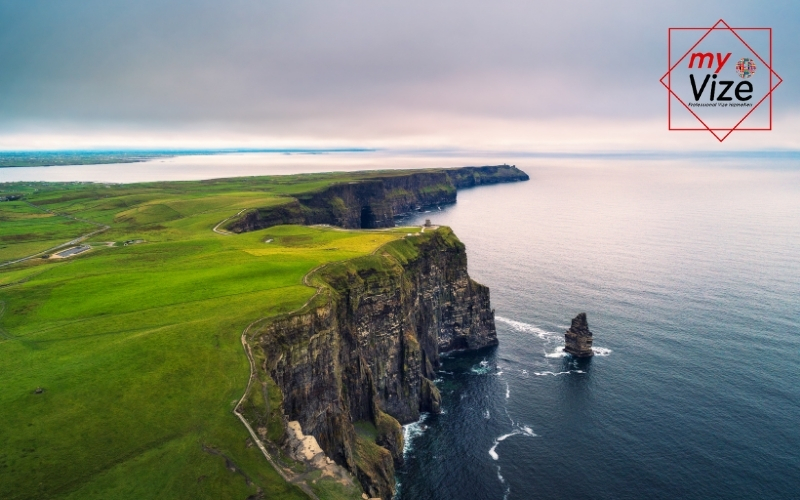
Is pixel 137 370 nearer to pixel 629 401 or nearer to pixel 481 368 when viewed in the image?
pixel 481 368

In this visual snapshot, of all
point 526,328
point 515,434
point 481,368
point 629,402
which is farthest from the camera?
point 526,328

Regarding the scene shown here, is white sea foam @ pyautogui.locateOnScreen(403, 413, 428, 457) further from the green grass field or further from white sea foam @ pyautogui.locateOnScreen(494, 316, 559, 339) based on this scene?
white sea foam @ pyautogui.locateOnScreen(494, 316, 559, 339)

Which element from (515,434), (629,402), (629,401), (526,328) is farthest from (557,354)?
(515,434)

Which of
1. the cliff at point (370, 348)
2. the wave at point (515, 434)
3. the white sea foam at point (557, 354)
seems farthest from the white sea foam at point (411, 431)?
the white sea foam at point (557, 354)

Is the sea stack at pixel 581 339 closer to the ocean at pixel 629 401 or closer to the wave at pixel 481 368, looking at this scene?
the ocean at pixel 629 401

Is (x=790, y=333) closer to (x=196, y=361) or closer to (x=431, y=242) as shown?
(x=431, y=242)

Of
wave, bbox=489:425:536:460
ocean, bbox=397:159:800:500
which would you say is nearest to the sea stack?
ocean, bbox=397:159:800:500
